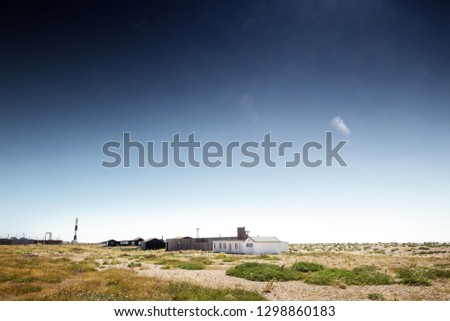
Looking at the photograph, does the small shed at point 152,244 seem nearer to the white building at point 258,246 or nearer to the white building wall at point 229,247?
the white building wall at point 229,247

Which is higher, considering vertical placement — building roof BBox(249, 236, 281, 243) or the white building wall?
building roof BBox(249, 236, 281, 243)

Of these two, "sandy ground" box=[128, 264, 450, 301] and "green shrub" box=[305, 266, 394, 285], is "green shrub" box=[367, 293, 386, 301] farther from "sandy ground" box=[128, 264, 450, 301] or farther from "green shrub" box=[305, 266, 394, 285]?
"green shrub" box=[305, 266, 394, 285]

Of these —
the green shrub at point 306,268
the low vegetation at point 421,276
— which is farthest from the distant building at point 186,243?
the low vegetation at point 421,276

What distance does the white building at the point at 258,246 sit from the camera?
46500 millimetres

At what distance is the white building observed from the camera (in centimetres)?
4650

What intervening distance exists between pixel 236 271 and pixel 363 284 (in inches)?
334

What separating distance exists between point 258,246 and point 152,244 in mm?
32448

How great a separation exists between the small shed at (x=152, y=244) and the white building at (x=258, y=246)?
80.5 feet

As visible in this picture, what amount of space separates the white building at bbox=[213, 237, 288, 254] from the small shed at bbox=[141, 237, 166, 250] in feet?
80.5

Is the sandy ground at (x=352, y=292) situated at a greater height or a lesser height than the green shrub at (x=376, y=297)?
lesser

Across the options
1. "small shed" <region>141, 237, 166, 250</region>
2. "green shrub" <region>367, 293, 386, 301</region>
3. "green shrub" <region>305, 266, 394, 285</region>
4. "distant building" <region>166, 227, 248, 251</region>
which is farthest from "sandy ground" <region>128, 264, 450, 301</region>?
"small shed" <region>141, 237, 166, 250</region>
